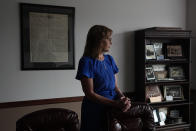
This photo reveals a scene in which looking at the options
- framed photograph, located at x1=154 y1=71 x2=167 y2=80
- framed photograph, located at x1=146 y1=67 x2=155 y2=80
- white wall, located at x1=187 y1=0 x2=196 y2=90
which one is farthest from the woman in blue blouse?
white wall, located at x1=187 y1=0 x2=196 y2=90

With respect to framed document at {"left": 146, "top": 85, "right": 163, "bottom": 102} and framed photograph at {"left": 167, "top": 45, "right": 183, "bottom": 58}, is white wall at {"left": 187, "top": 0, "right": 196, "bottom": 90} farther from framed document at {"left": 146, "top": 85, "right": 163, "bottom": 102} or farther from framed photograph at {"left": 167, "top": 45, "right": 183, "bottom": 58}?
framed document at {"left": 146, "top": 85, "right": 163, "bottom": 102}

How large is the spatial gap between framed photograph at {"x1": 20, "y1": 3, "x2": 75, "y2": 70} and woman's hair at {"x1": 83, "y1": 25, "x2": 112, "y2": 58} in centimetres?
107

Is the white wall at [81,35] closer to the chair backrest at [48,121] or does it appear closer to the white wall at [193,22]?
the white wall at [193,22]

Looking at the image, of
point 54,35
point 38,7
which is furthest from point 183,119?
point 38,7

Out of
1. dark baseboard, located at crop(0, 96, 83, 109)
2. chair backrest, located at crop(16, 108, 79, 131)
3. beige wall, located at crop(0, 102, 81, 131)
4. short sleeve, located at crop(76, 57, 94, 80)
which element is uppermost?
short sleeve, located at crop(76, 57, 94, 80)

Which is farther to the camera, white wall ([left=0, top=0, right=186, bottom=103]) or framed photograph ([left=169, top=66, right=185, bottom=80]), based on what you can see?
framed photograph ([left=169, top=66, right=185, bottom=80])

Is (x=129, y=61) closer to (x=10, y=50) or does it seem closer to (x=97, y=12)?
(x=97, y=12)

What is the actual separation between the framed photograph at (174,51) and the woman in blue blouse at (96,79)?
1.76 metres

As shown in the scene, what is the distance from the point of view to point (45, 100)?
2588 millimetres

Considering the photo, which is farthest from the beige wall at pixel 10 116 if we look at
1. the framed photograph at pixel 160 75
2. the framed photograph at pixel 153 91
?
the framed photograph at pixel 160 75

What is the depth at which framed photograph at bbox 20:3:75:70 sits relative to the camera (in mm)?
2463

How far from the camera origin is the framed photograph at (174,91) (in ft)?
10.5

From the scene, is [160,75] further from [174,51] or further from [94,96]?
[94,96]

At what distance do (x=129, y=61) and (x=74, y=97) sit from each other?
3.14 ft
